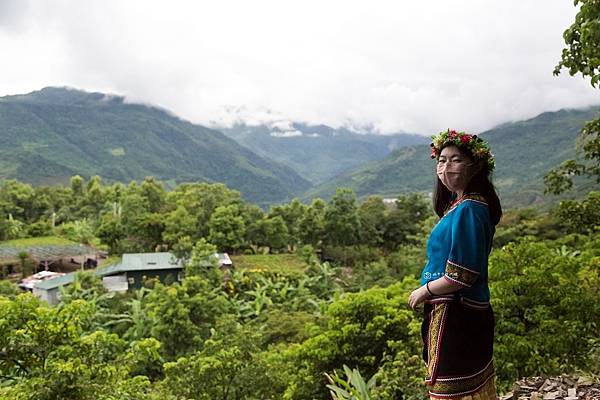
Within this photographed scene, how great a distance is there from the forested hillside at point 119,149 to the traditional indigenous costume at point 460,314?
85718mm

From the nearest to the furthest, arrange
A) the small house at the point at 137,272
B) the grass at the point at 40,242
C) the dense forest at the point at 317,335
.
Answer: the dense forest at the point at 317,335 → the small house at the point at 137,272 → the grass at the point at 40,242

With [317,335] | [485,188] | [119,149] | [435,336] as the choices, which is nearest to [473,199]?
[485,188]

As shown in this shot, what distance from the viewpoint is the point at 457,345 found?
2.09 metres

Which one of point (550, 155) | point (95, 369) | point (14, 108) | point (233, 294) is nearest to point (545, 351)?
point (95, 369)

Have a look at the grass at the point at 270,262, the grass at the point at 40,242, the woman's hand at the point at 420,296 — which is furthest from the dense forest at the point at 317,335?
the grass at the point at 40,242

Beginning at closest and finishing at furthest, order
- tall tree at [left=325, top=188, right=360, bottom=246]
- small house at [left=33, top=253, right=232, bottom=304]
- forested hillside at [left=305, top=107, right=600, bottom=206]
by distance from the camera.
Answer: small house at [left=33, top=253, right=232, bottom=304] → tall tree at [left=325, top=188, right=360, bottom=246] → forested hillside at [left=305, top=107, right=600, bottom=206]

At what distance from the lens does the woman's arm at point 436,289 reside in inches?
78.7

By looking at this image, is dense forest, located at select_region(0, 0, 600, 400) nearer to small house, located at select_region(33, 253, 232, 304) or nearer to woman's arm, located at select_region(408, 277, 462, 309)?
woman's arm, located at select_region(408, 277, 462, 309)

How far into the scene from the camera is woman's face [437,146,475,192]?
215 centimetres

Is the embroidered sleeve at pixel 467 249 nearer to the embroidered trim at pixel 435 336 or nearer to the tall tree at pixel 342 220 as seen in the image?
the embroidered trim at pixel 435 336

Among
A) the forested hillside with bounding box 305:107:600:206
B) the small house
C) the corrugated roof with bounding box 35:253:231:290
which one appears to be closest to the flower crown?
the small house

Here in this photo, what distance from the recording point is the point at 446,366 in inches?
82.8

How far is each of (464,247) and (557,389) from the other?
235 cm

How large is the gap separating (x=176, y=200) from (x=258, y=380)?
2669cm
